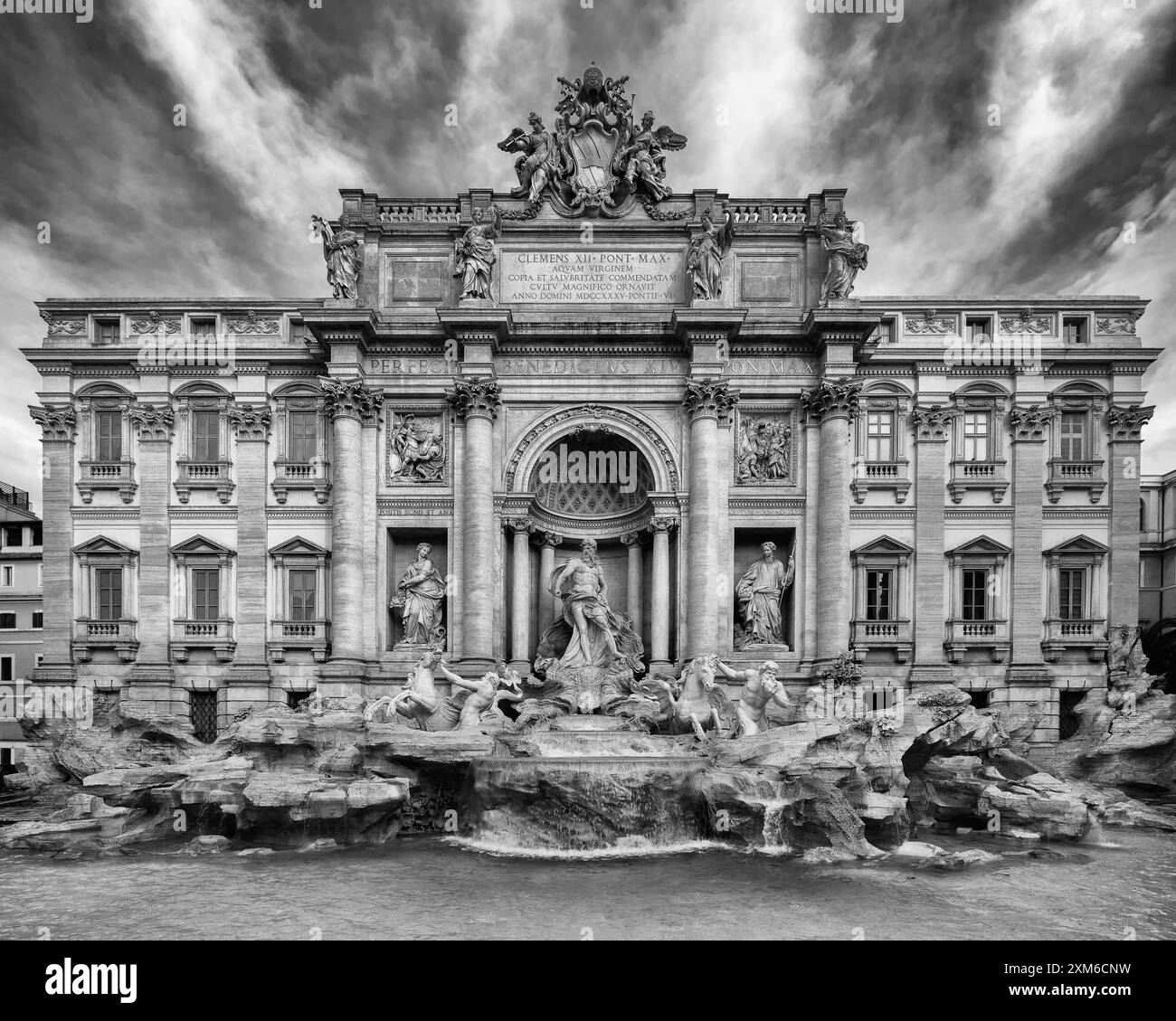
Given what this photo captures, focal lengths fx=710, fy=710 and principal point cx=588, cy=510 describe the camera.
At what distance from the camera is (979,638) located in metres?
22.8

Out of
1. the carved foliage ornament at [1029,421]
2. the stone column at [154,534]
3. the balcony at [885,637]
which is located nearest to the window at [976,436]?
the carved foliage ornament at [1029,421]

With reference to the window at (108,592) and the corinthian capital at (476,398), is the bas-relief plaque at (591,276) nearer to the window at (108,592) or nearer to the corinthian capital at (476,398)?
the corinthian capital at (476,398)

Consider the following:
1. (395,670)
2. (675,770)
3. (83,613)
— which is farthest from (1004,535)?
(83,613)

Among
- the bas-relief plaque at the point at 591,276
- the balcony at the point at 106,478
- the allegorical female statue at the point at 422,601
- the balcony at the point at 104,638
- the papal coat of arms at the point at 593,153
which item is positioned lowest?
the balcony at the point at 104,638

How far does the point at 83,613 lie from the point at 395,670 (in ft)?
34.9

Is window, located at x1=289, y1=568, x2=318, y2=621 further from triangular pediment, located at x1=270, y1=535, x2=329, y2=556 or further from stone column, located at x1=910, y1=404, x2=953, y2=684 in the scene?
stone column, located at x1=910, y1=404, x2=953, y2=684

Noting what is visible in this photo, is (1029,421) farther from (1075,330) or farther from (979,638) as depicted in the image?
(979,638)

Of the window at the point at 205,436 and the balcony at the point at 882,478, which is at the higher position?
the window at the point at 205,436

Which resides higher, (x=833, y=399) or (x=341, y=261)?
(x=341, y=261)

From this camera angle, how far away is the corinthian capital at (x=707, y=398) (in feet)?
72.0

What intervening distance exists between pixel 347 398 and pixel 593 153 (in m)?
11.3

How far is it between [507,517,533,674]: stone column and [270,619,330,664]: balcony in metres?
5.99

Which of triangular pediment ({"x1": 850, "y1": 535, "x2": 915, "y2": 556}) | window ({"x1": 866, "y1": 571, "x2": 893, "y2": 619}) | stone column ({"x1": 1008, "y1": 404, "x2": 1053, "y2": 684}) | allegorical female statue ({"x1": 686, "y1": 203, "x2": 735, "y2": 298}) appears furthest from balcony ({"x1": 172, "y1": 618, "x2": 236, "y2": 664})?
A: stone column ({"x1": 1008, "y1": 404, "x2": 1053, "y2": 684})

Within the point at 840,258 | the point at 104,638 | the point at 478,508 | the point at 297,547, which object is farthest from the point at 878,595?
the point at 104,638
